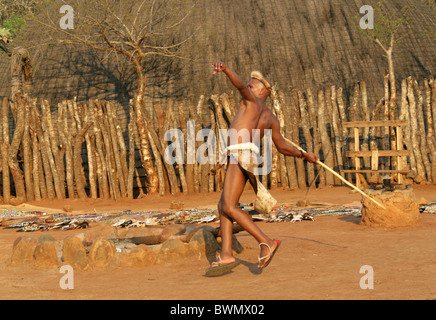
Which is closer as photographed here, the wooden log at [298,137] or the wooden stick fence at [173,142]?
the wooden stick fence at [173,142]

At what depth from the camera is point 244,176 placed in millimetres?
4238

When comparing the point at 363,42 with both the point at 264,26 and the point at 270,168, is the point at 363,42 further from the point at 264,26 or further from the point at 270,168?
the point at 270,168

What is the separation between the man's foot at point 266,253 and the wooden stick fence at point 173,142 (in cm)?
714

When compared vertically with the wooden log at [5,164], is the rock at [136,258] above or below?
below

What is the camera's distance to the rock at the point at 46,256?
15.0 feet

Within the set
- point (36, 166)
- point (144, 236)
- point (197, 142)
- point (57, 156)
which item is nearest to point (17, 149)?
point (36, 166)

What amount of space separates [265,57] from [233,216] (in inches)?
411

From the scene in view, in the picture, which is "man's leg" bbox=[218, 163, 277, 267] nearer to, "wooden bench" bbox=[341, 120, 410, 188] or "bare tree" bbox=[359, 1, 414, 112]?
"wooden bench" bbox=[341, 120, 410, 188]

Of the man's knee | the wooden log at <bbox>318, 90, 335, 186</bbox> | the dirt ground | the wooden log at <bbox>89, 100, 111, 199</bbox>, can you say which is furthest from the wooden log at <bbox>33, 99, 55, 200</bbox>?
the man's knee

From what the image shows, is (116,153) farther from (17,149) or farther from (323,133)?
(323,133)

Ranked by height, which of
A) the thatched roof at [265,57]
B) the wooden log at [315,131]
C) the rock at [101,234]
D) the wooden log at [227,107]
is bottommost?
the rock at [101,234]

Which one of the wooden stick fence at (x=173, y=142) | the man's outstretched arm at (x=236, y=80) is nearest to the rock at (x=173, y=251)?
the man's outstretched arm at (x=236, y=80)

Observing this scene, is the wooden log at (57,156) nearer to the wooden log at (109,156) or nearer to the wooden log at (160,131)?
the wooden log at (109,156)

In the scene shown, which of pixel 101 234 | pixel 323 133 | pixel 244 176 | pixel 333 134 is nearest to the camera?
pixel 244 176
